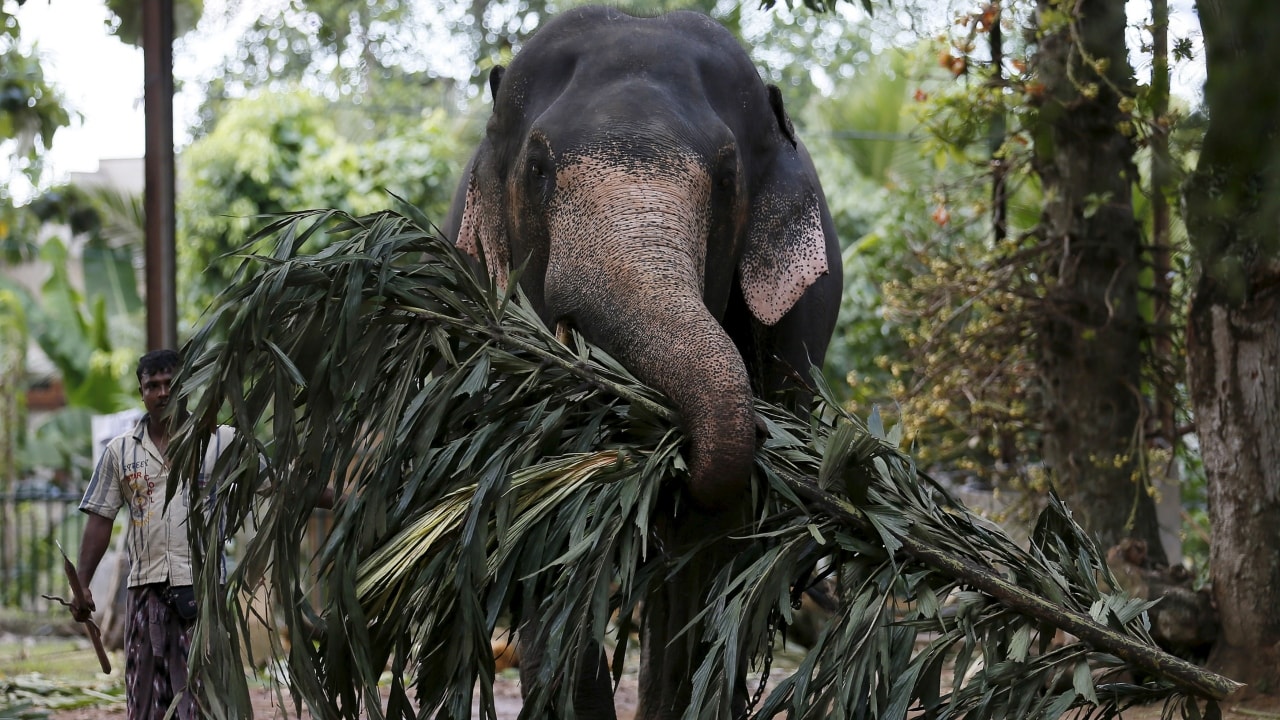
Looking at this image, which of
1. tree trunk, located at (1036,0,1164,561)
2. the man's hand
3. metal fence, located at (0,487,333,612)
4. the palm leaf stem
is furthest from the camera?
metal fence, located at (0,487,333,612)

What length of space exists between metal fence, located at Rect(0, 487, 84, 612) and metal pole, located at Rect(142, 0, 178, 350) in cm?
356

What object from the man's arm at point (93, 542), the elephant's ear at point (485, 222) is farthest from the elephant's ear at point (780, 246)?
the man's arm at point (93, 542)

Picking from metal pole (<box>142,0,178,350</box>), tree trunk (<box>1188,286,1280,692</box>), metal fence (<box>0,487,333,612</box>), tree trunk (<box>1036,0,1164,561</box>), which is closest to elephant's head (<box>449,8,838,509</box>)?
tree trunk (<box>1188,286,1280,692</box>)

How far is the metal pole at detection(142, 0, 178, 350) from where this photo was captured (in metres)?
8.73

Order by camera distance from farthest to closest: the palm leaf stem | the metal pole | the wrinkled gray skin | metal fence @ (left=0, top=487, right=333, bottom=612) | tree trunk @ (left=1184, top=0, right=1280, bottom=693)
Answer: metal fence @ (left=0, top=487, right=333, bottom=612) < the metal pole < tree trunk @ (left=1184, top=0, right=1280, bottom=693) < the wrinkled gray skin < the palm leaf stem

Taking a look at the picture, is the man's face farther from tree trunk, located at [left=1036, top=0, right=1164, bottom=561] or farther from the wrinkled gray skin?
tree trunk, located at [left=1036, top=0, right=1164, bottom=561]

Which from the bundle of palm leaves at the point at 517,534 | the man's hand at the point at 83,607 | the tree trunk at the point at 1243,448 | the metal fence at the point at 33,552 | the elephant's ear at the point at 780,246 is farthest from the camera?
the metal fence at the point at 33,552

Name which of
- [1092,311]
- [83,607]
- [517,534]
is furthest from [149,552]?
[1092,311]

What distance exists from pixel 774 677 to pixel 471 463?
4.11m

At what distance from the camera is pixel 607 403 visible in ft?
13.0

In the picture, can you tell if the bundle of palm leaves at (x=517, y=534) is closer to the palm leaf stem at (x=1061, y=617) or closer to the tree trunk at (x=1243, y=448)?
the palm leaf stem at (x=1061, y=617)

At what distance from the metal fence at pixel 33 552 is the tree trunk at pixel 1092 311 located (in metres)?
7.91

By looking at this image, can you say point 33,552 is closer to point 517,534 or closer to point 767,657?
point 517,534

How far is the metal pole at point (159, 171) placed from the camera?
28.7 feet
